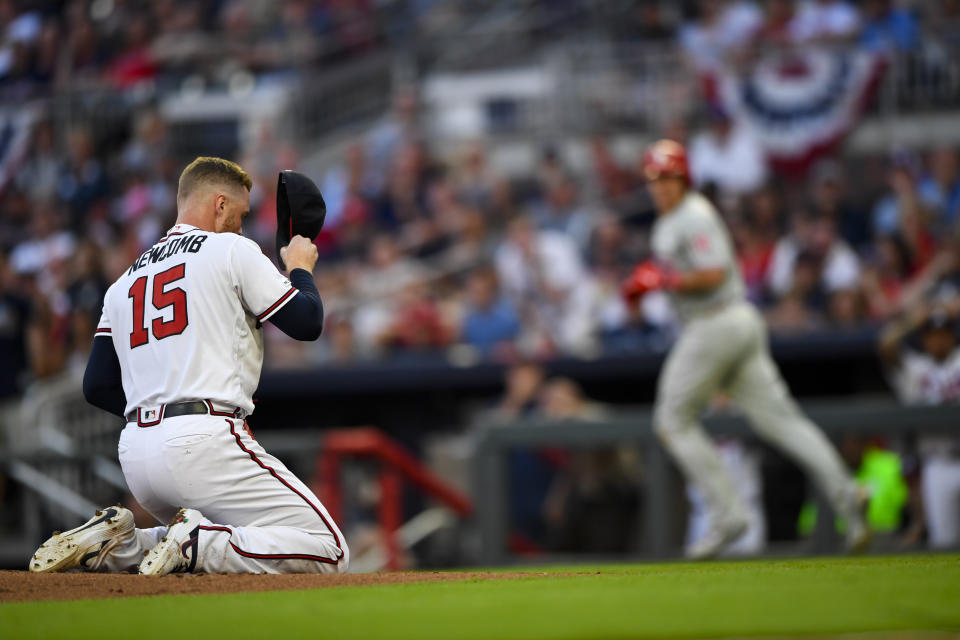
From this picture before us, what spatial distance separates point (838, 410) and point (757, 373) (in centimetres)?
152

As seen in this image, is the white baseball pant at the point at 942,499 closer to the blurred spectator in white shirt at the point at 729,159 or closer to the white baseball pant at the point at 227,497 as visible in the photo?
the blurred spectator in white shirt at the point at 729,159

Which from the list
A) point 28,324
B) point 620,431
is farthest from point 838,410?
point 28,324

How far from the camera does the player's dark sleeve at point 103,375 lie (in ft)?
16.3

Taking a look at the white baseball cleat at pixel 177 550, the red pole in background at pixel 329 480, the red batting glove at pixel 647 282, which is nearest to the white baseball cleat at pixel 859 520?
the red batting glove at pixel 647 282

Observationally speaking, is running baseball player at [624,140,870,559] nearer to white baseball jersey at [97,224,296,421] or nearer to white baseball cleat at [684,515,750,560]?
white baseball cleat at [684,515,750,560]

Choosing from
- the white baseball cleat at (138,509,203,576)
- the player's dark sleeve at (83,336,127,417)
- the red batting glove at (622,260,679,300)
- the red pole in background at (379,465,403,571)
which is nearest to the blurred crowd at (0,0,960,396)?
the red pole in background at (379,465,403,571)

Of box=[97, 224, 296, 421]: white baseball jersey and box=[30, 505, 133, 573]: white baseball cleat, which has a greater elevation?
box=[97, 224, 296, 421]: white baseball jersey

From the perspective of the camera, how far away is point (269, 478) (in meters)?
4.71

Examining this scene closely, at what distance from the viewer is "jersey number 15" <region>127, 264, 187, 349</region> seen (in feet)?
15.2

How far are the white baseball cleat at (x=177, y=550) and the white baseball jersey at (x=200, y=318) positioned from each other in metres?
0.40

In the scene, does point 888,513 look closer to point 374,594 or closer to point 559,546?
point 559,546

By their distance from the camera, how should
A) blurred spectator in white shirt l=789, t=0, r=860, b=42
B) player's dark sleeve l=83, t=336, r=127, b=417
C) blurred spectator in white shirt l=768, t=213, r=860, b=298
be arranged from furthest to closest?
blurred spectator in white shirt l=789, t=0, r=860, b=42, blurred spectator in white shirt l=768, t=213, r=860, b=298, player's dark sleeve l=83, t=336, r=127, b=417

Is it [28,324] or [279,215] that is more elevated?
[279,215]

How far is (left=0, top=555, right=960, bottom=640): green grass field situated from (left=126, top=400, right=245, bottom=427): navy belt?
32.0 inches
